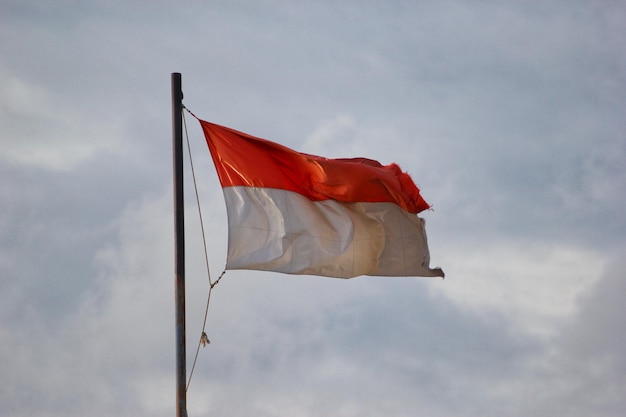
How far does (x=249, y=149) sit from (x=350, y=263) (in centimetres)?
351

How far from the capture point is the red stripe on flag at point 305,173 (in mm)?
22984

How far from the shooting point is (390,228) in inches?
969

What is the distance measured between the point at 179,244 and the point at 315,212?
3887 mm

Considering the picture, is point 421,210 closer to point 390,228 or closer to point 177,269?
point 390,228

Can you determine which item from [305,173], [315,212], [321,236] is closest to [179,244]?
[321,236]

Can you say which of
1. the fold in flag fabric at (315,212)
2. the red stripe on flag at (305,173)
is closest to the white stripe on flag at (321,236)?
the fold in flag fabric at (315,212)

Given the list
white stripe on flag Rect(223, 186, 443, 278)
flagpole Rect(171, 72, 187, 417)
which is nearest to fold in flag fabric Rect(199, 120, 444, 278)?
white stripe on flag Rect(223, 186, 443, 278)

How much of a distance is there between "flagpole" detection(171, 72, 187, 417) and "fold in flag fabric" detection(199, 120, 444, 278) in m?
1.08

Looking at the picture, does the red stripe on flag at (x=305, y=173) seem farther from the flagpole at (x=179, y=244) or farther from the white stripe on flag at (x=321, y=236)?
the flagpole at (x=179, y=244)

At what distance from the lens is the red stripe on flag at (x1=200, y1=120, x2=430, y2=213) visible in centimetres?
2298

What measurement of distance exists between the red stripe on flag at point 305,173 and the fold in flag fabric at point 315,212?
2 cm

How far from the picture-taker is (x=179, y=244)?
21172 mm

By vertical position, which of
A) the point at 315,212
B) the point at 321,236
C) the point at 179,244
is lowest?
the point at 179,244

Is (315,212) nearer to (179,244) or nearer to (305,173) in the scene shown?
(305,173)
